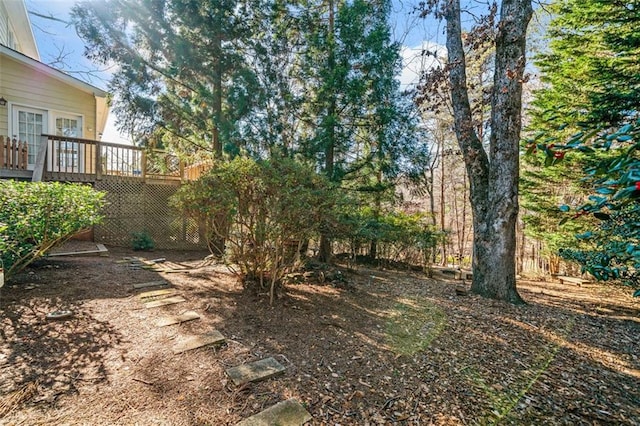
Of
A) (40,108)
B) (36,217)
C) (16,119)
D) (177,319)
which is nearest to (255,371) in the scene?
(177,319)

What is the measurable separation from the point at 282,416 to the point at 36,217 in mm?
4134

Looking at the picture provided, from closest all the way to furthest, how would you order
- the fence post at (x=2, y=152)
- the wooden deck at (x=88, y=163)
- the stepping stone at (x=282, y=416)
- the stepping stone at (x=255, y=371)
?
the stepping stone at (x=282, y=416) → the stepping stone at (x=255, y=371) → the fence post at (x=2, y=152) → the wooden deck at (x=88, y=163)

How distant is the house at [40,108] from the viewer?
7.82 metres

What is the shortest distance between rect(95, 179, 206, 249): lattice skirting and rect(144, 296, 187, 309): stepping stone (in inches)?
164

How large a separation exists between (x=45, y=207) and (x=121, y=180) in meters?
5.07

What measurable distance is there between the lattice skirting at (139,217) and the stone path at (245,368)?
13.9 ft

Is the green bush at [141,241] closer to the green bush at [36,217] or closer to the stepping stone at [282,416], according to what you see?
the green bush at [36,217]

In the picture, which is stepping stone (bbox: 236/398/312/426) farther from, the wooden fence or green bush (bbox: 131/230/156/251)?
the wooden fence

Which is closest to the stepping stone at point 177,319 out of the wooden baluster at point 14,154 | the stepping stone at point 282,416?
the stepping stone at point 282,416

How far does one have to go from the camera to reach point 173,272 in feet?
18.7

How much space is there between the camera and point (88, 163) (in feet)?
27.2

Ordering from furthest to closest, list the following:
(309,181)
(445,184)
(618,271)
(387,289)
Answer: (445,184), (387,289), (309,181), (618,271)

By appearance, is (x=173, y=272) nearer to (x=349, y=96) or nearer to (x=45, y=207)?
(x=45, y=207)

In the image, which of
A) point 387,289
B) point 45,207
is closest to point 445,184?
point 387,289
